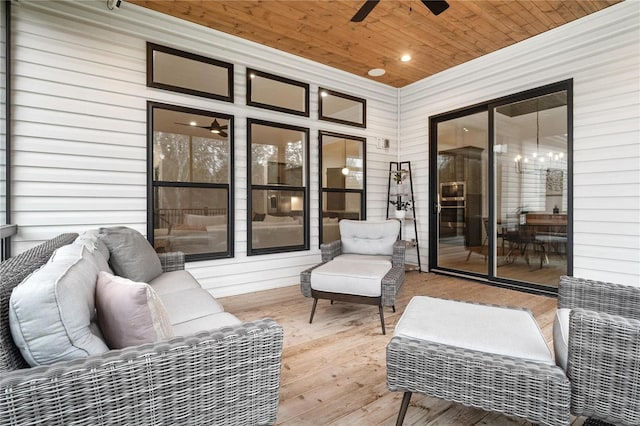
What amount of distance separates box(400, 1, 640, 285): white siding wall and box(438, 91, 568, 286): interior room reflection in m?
0.20

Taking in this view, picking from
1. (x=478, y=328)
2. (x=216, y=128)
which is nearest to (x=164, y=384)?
(x=478, y=328)

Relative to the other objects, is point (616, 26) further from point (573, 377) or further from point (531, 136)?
point (573, 377)

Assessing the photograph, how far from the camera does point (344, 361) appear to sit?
221 centimetres

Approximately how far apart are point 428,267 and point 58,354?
491cm

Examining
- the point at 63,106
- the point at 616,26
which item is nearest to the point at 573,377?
the point at 616,26

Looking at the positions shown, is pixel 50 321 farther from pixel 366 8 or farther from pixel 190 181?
pixel 190 181

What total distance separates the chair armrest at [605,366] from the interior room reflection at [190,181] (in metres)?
3.37

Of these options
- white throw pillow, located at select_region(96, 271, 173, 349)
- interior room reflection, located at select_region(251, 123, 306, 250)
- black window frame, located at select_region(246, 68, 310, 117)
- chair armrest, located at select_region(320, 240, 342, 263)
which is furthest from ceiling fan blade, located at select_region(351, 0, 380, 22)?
white throw pillow, located at select_region(96, 271, 173, 349)

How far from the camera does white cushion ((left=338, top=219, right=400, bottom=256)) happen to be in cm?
371

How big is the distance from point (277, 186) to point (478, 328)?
10.1 feet

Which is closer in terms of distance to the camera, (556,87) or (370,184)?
(556,87)

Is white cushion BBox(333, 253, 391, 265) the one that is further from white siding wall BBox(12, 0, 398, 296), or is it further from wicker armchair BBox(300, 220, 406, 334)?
white siding wall BBox(12, 0, 398, 296)

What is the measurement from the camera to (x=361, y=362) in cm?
220

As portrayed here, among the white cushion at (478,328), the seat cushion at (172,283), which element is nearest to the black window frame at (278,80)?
the seat cushion at (172,283)
